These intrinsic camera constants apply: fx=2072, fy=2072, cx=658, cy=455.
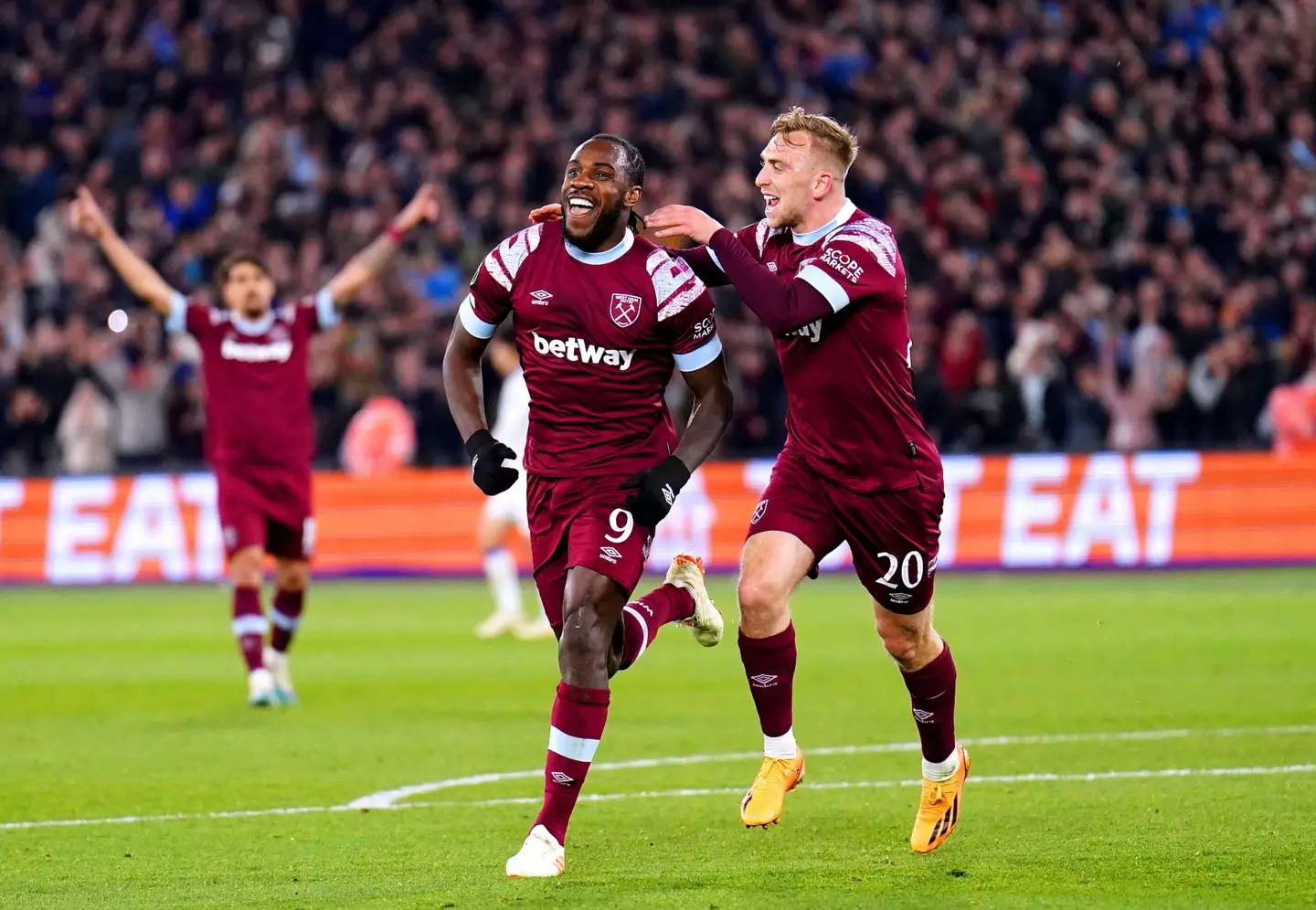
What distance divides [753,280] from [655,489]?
773mm

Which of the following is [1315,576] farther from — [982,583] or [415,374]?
[415,374]

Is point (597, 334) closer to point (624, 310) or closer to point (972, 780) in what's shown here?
point (624, 310)

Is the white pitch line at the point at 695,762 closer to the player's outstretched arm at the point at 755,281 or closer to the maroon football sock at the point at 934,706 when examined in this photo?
the maroon football sock at the point at 934,706

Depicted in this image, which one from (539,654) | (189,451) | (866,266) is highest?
(866,266)

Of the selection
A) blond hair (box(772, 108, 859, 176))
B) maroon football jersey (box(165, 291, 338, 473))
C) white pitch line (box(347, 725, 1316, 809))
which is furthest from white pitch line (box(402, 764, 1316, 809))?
maroon football jersey (box(165, 291, 338, 473))

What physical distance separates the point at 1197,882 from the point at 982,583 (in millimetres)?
13358

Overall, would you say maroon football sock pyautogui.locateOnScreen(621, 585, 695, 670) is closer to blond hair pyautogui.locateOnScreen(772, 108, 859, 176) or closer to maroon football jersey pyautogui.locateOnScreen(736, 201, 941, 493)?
maroon football jersey pyautogui.locateOnScreen(736, 201, 941, 493)

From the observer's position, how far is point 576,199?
6.99 m

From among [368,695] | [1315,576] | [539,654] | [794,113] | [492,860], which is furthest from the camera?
[1315,576]

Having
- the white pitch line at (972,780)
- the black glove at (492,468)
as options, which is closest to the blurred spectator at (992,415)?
the white pitch line at (972,780)

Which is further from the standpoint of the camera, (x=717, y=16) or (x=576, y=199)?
(x=717, y=16)

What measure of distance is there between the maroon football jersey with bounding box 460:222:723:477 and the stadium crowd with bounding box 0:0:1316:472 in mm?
14198

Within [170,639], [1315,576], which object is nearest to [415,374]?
[170,639]

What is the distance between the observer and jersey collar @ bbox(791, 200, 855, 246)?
7.29 meters
